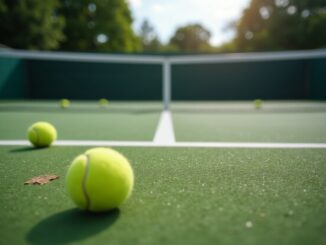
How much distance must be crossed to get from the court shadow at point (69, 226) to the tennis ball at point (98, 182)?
0.07 m

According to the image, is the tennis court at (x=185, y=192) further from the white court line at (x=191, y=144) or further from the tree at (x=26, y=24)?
the tree at (x=26, y=24)

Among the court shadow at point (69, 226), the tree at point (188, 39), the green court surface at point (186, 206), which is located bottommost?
the court shadow at point (69, 226)

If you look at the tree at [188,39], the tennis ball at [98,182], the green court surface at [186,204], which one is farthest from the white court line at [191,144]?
the tree at [188,39]

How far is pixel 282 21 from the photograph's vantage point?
40.0 metres

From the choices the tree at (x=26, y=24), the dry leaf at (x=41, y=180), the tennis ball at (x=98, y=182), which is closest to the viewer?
the tennis ball at (x=98, y=182)

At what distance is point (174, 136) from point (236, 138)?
124 cm

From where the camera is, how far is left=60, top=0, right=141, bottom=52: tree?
131 feet

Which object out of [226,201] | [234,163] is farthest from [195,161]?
[226,201]

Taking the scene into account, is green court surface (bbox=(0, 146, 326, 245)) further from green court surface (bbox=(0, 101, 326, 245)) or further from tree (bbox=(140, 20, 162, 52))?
tree (bbox=(140, 20, 162, 52))

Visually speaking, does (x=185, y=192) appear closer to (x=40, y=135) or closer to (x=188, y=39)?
(x=40, y=135)

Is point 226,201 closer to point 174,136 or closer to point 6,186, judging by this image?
point 6,186

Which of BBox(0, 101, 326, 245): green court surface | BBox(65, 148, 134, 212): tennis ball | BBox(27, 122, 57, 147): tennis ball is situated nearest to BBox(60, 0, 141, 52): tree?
BBox(27, 122, 57, 147): tennis ball

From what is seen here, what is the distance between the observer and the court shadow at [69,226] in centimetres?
188

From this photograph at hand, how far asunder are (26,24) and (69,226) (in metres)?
32.1
